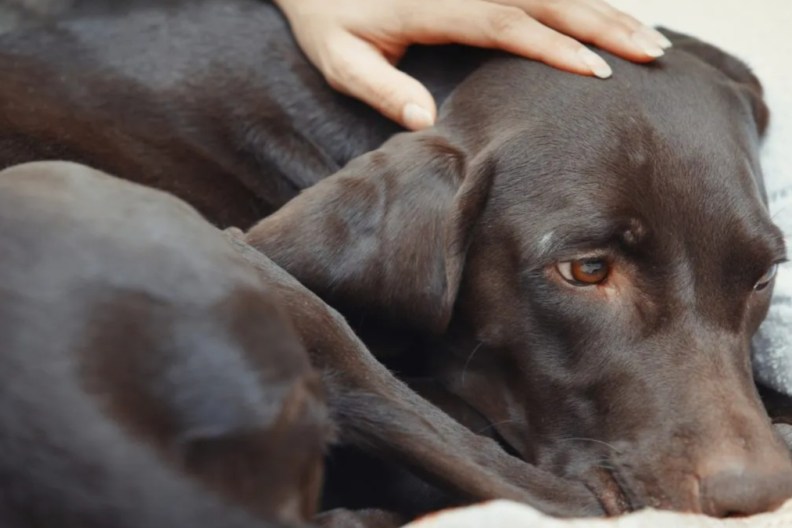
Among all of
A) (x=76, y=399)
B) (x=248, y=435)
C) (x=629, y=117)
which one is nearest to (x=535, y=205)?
(x=629, y=117)

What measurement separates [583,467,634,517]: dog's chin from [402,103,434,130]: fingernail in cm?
69

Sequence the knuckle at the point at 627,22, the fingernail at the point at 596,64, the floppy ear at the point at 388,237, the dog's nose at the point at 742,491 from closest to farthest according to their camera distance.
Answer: the dog's nose at the point at 742,491 → the floppy ear at the point at 388,237 → the fingernail at the point at 596,64 → the knuckle at the point at 627,22

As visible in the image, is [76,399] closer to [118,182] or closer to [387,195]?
[118,182]

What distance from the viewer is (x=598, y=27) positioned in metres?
1.90

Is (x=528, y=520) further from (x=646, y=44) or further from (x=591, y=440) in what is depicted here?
(x=646, y=44)

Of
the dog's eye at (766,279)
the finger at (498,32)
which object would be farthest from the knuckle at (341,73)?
the dog's eye at (766,279)

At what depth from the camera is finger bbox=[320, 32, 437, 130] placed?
1.93 metres

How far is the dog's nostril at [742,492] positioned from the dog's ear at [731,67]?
88cm

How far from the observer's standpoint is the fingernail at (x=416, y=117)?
6.27 feet

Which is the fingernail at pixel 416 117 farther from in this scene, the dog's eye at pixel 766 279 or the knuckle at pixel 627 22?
the dog's eye at pixel 766 279

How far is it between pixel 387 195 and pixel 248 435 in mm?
750

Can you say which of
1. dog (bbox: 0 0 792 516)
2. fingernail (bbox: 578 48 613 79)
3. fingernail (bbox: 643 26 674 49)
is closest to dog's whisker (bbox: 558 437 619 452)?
dog (bbox: 0 0 792 516)

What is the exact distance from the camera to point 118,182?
4.13ft

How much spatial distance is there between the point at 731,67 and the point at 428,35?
645mm
